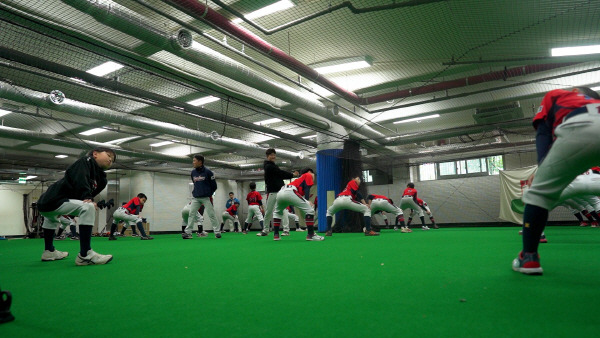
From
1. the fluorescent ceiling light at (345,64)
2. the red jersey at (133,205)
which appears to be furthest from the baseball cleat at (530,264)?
the red jersey at (133,205)

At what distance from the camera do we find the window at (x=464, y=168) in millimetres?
18281

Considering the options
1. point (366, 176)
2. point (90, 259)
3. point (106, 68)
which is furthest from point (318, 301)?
point (366, 176)

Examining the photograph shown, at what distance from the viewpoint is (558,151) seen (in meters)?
2.24

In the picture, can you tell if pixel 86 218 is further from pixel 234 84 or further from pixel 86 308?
pixel 234 84

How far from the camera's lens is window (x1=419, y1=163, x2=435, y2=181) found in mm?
19984

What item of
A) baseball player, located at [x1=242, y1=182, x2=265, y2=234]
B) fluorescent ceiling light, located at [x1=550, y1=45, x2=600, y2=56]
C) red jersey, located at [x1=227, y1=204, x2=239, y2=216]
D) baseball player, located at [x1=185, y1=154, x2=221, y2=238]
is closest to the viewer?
fluorescent ceiling light, located at [x1=550, y1=45, x2=600, y2=56]

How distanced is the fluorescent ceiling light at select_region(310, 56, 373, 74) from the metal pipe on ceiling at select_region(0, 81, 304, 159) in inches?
233

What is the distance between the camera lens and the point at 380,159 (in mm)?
14266

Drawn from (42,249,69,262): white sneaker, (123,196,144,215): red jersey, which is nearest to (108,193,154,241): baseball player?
(123,196,144,215): red jersey

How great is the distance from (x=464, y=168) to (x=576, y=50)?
37.2ft

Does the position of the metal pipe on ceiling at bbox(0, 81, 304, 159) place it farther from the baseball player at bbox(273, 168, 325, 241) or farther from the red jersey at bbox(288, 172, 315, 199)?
the red jersey at bbox(288, 172, 315, 199)

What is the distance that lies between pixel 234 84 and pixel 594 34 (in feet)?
30.4

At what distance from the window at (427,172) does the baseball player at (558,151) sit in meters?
18.2

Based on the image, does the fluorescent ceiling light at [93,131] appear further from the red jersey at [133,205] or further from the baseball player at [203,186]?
the baseball player at [203,186]
